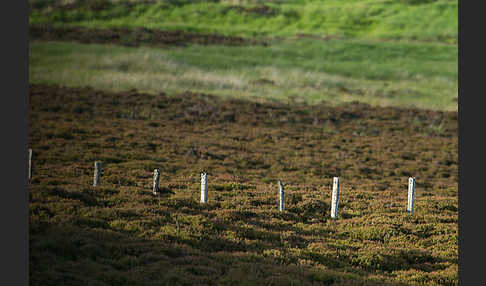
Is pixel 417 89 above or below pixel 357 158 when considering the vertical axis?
above

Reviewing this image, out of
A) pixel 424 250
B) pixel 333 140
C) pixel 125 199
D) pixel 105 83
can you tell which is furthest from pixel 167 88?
pixel 424 250

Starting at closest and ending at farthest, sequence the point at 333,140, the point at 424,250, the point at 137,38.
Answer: the point at 424,250, the point at 333,140, the point at 137,38

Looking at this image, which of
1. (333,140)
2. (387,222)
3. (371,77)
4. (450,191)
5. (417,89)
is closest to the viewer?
(387,222)

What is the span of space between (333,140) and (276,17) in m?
66.9

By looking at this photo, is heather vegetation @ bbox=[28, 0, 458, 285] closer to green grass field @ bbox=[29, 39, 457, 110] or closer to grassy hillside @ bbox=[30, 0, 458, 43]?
green grass field @ bbox=[29, 39, 457, 110]

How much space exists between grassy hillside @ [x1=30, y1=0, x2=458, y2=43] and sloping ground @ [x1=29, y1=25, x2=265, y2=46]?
28.9ft

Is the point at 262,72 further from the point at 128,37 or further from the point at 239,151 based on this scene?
the point at 239,151

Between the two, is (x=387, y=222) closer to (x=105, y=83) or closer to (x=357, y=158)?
(x=357, y=158)

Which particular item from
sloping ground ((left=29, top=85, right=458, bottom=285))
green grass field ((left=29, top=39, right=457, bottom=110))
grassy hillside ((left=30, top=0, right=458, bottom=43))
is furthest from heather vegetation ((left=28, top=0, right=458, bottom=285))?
grassy hillside ((left=30, top=0, right=458, bottom=43))

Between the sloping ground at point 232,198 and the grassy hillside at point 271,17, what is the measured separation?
4803 centimetres

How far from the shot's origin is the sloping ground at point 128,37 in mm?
71850

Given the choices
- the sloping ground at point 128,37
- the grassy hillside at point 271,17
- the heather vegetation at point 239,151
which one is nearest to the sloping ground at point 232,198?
the heather vegetation at point 239,151

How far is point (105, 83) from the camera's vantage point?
54.3 meters

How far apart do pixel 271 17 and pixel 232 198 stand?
280 ft
